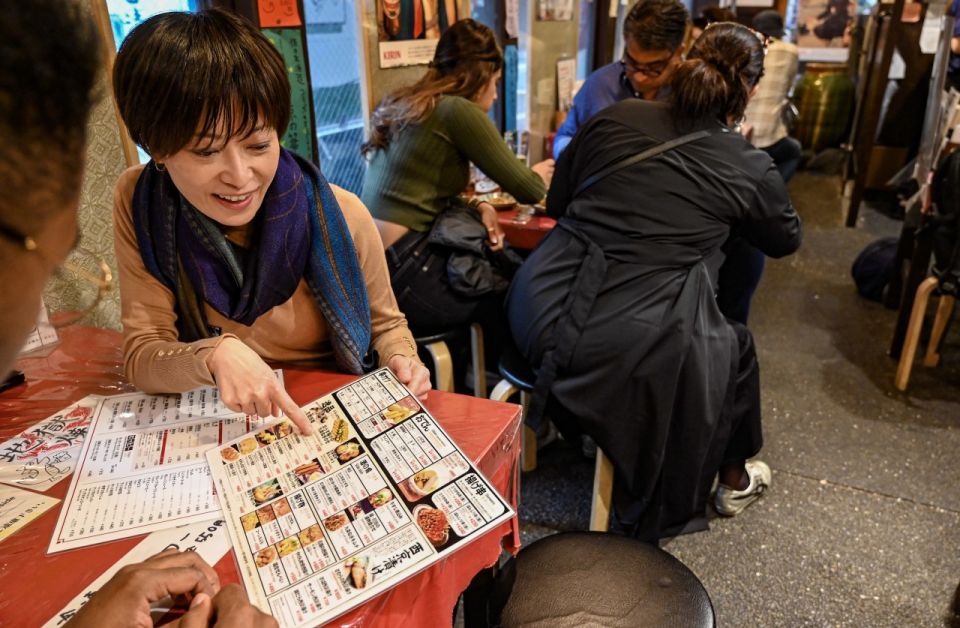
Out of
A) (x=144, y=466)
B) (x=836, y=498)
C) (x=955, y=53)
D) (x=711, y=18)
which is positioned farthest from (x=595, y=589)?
(x=711, y=18)

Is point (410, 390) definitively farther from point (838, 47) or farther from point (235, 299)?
point (838, 47)

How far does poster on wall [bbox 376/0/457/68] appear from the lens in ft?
7.73

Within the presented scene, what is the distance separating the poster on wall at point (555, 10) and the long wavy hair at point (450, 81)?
1.42m

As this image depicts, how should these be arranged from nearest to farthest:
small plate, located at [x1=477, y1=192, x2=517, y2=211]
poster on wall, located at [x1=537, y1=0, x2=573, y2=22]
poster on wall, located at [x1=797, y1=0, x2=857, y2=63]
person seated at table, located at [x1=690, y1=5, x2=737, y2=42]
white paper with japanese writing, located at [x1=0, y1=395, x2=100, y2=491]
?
white paper with japanese writing, located at [x1=0, y1=395, x2=100, y2=491]
small plate, located at [x1=477, y1=192, x2=517, y2=211]
person seated at table, located at [x1=690, y1=5, x2=737, y2=42]
poster on wall, located at [x1=537, y1=0, x2=573, y2=22]
poster on wall, located at [x1=797, y1=0, x2=857, y2=63]

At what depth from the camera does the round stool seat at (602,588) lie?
110 centimetres

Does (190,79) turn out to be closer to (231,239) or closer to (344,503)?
(231,239)

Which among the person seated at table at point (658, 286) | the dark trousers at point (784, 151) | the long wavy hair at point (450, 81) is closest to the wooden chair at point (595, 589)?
the person seated at table at point (658, 286)

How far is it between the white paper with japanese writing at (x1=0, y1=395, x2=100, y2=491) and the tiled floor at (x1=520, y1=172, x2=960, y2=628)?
129 cm

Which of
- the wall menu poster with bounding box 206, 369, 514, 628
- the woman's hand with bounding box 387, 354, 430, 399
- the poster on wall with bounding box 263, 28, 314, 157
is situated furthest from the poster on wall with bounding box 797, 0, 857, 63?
the wall menu poster with bounding box 206, 369, 514, 628

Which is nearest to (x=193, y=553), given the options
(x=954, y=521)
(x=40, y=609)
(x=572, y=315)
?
(x=40, y=609)

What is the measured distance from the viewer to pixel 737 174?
166 centimetres

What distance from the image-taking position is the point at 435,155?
2074mm

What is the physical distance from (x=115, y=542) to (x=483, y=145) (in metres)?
1.59

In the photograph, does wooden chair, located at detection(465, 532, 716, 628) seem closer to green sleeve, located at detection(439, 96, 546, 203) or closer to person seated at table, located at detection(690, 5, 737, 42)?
green sleeve, located at detection(439, 96, 546, 203)
